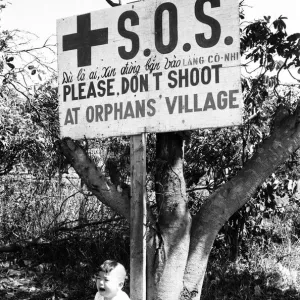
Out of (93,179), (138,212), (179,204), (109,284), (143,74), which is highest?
(143,74)

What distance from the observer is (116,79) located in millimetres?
4953

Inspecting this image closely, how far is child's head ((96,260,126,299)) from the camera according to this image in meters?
4.10

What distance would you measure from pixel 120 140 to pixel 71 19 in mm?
2245

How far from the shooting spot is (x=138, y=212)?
4863 millimetres

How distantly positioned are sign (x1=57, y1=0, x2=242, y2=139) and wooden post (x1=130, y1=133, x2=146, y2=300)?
0.17m

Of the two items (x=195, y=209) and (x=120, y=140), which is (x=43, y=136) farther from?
(x=195, y=209)

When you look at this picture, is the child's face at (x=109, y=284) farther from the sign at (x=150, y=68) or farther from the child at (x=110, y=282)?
the sign at (x=150, y=68)

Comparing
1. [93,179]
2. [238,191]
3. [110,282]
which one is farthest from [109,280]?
[238,191]

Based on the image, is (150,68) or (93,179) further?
(93,179)

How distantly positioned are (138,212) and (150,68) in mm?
1239

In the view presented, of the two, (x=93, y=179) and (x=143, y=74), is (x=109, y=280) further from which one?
(x=143, y=74)

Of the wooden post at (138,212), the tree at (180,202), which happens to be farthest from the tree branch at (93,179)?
the wooden post at (138,212)

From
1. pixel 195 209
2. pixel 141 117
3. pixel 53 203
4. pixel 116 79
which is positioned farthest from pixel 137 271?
pixel 53 203

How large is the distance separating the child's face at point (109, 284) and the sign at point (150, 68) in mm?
1277
